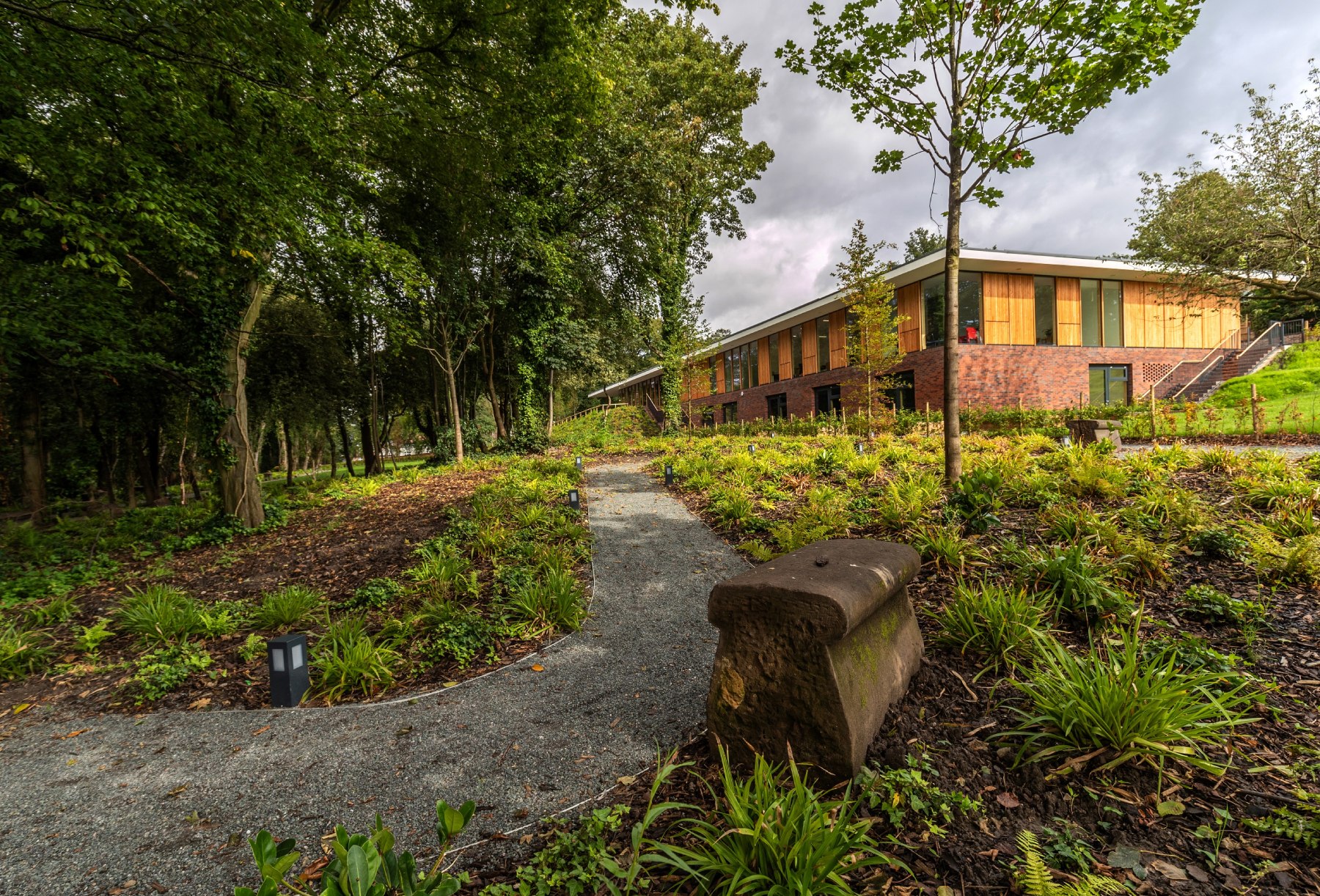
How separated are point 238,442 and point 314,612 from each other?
18.5ft

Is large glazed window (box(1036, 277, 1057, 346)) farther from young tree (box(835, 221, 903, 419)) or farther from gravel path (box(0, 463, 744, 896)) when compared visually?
gravel path (box(0, 463, 744, 896))

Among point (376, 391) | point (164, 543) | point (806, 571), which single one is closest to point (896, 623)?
point (806, 571)

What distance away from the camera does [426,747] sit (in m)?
2.95

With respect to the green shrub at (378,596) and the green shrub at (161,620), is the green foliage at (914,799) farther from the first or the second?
the green shrub at (161,620)

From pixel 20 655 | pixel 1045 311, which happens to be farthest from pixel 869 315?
pixel 20 655

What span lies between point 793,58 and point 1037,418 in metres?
13.2

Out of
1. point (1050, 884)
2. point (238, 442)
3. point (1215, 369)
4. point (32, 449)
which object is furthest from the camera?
point (1215, 369)

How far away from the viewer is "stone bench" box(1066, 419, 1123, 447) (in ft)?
36.8

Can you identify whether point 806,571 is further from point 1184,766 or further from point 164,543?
point 164,543

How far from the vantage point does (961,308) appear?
17.7 m

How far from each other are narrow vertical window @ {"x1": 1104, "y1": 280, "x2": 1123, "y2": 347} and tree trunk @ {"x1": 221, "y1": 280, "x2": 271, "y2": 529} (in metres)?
27.1

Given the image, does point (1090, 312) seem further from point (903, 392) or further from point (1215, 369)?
point (903, 392)

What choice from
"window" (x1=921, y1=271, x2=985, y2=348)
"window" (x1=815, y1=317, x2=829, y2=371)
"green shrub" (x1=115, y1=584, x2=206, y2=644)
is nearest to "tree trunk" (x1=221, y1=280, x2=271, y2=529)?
"green shrub" (x1=115, y1=584, x2=206, y2=644)

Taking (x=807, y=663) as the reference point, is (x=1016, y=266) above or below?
above
